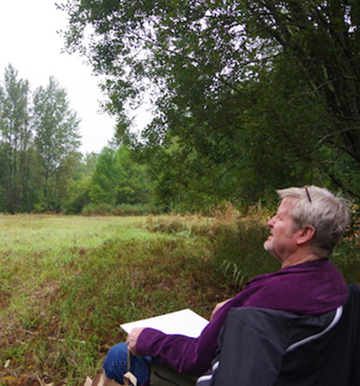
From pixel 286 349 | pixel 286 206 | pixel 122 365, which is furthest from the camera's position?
pixel 122 365

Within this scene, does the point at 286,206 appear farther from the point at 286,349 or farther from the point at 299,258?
the point at 286,349

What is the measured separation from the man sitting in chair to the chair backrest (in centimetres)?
5

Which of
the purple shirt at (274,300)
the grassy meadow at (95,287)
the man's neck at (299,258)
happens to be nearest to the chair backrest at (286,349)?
the purple shirt at (274,300)

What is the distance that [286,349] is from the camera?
1.06m

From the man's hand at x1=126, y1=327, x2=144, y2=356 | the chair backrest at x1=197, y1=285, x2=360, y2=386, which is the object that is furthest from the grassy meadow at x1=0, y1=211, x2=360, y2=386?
the chair backrest at x1=197, y1=285, x2=360, y2=386

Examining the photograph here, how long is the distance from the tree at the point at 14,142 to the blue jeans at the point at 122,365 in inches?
962

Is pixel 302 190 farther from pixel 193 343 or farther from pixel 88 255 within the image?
pixel 88 255

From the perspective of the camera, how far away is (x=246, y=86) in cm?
445

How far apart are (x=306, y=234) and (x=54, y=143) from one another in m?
26.3

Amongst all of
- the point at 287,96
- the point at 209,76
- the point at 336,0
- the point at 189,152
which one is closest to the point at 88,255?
the point at 189,152

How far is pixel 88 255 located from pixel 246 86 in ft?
13.4

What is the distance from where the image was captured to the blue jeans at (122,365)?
5.29ft

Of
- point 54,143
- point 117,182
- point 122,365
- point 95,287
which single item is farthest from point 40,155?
point 122,365

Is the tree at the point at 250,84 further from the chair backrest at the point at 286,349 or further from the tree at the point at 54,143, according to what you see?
the tree at the point at 54,143
